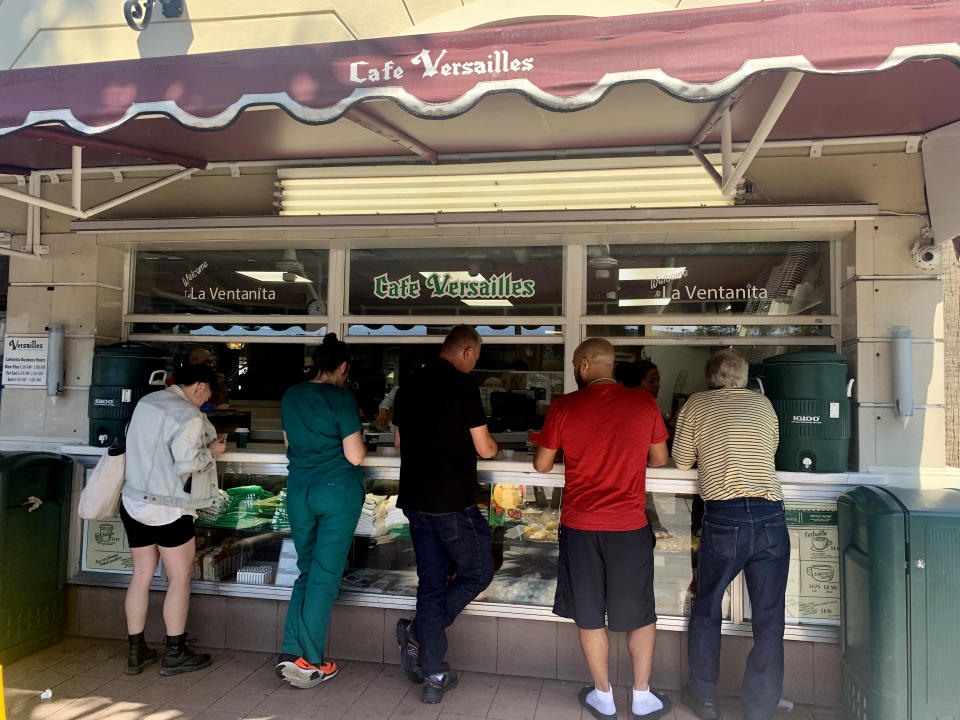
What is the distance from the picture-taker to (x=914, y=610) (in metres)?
2.88

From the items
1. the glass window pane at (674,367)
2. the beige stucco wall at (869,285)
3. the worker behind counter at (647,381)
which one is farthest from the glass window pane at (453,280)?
the glass window pane at (674,367)

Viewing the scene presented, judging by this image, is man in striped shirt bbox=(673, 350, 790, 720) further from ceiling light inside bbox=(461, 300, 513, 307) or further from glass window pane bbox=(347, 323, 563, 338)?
ceiling light inside bbox=(461, 300, 513, 307)

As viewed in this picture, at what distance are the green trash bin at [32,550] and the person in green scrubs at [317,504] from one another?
64.5 inches

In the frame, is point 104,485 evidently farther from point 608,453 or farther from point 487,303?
point 608,453

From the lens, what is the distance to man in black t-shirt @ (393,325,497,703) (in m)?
3.46

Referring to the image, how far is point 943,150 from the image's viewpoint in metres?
3.57

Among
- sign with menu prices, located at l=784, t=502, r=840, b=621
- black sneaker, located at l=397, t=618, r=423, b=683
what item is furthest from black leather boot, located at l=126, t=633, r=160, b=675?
sign with menu prices, located at l=784, t=502, r=840, b=621

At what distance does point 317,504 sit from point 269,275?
1.93 metres

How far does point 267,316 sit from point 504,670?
2.77 m

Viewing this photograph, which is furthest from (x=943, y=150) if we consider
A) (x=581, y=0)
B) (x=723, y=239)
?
(x=581, y=0)

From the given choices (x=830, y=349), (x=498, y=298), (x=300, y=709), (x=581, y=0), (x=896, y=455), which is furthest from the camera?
(x=498, y=298)

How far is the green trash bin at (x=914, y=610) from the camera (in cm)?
285

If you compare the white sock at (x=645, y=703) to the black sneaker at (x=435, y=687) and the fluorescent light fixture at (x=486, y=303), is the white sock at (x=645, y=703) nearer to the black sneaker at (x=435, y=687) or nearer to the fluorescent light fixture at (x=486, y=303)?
the black sneaker at (x=435, y=687)

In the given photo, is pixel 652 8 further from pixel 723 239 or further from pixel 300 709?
pixel 300 709
